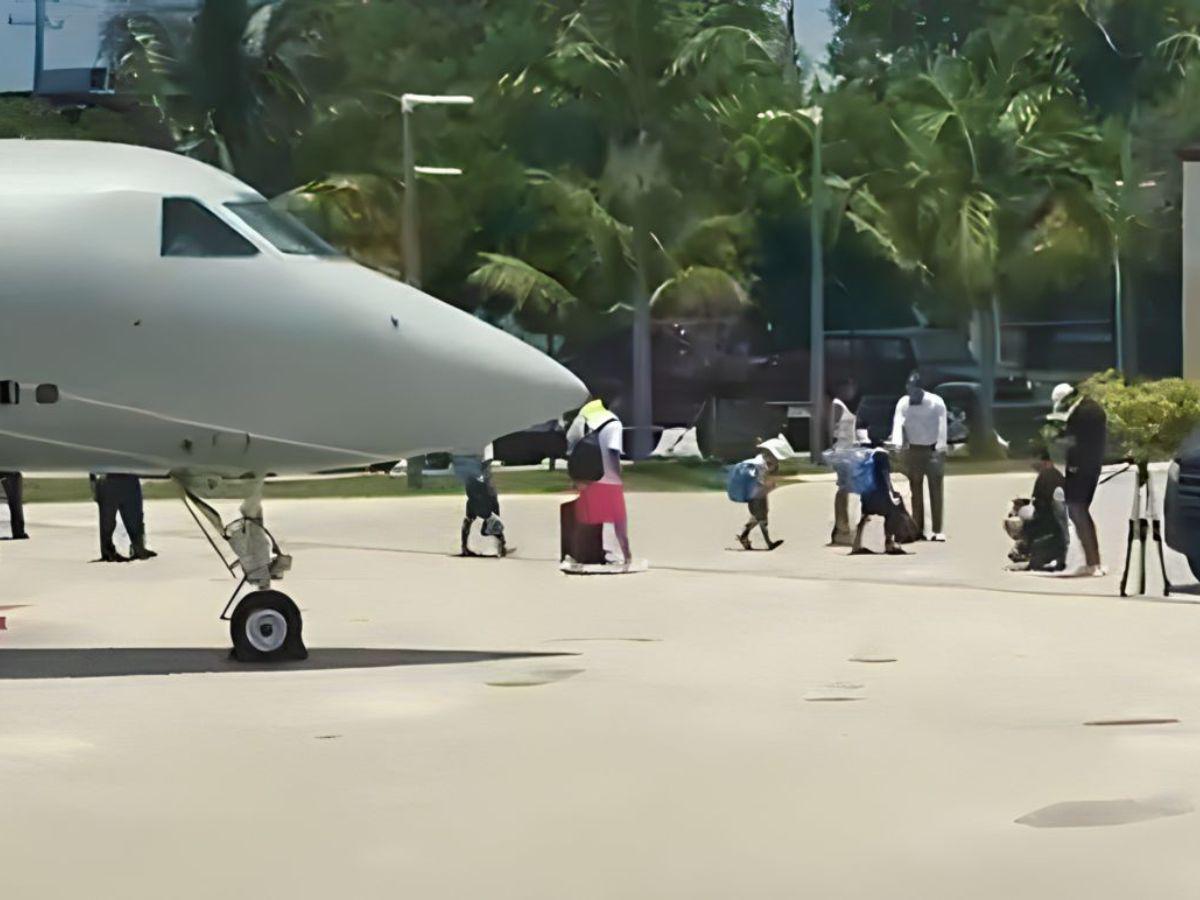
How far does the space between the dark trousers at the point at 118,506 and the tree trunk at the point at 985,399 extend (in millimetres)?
26794

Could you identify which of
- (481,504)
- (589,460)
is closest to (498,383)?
(589,460)

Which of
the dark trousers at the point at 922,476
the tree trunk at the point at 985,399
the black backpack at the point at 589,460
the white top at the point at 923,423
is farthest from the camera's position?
the tree trunk at the point at 985,399

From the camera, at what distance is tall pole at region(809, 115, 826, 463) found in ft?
162

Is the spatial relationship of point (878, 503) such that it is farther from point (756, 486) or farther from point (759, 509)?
point (759, 509)

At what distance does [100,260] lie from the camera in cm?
1541

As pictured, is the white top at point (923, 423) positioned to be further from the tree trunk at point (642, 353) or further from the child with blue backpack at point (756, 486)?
the tree trunk at point (642, 353)

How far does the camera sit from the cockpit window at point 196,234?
1562 cm

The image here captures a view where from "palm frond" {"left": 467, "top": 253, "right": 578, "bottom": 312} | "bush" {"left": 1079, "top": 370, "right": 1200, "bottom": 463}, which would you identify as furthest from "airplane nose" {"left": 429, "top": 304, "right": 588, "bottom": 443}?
"palm frond" {"left": 467, "top": 253, "right": 578, "bottom": 312}

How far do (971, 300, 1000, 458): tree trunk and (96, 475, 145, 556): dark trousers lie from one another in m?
26.8

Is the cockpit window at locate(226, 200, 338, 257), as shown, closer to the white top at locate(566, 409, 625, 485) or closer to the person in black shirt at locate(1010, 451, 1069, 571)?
the white top at locate(566, 409, 625, 485)

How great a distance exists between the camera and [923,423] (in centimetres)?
2620

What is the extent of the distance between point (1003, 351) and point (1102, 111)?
66.6ft

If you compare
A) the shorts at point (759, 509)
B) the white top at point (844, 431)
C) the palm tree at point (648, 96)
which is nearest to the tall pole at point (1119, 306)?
the palm tree at point (648, 96)

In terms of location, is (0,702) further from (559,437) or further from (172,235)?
(559,437)
